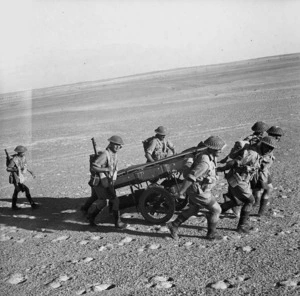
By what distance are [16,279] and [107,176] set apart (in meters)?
2.57

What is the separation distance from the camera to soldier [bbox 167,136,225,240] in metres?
6.09

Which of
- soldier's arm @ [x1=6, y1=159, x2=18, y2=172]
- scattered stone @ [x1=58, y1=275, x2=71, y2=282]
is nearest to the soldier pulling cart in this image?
scattered stone @ [x1=58, y1=275, x2=71, y2=282]

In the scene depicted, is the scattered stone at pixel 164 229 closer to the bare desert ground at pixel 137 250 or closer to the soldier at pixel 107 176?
the bare desert ground at pixel 137 250

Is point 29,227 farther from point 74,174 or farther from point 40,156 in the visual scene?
point 40,156

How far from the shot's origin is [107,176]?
7.27 meters

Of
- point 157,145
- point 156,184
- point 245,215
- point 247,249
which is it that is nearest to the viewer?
point 247,249

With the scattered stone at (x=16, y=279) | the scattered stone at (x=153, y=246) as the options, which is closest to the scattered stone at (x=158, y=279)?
the scattered stone at (x=153, y=246)

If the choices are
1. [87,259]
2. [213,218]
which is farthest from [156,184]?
[87,259]

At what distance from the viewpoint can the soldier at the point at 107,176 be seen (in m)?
7.21

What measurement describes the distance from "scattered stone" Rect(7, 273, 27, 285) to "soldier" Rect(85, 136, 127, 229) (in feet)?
6.75

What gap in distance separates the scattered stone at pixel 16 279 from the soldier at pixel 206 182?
9.90ft

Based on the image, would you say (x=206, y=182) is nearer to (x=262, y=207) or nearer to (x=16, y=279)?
(x=262, y=207)

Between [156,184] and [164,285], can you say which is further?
[156,184]

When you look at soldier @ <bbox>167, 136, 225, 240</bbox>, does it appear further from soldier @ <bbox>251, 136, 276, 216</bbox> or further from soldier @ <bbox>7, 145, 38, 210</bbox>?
soldier @ <bbox>7, 145, 38, 210</bbox>
